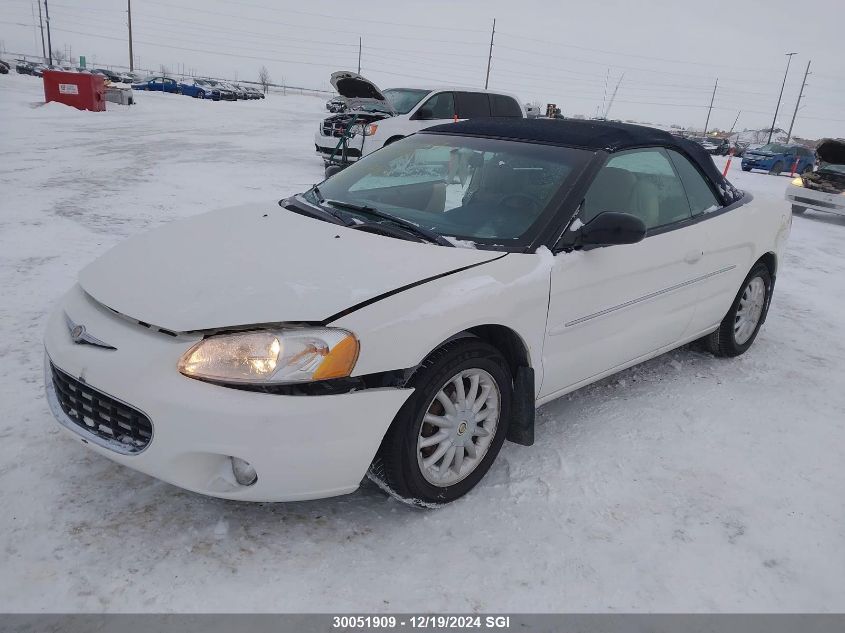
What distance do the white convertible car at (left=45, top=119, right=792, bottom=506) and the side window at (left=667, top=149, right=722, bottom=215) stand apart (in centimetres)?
1

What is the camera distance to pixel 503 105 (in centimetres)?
1264

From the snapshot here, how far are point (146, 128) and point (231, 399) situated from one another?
18.7 meters

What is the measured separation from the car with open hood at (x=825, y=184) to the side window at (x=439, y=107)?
6889 mm

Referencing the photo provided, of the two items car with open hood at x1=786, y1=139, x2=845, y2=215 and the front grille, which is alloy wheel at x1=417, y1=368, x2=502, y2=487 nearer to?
the front grille

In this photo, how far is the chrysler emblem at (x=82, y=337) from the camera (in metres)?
2.23

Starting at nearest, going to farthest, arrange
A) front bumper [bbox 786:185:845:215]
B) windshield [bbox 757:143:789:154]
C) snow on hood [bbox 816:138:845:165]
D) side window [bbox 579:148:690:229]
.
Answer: side window [bbox 579:148:690:229] → front bumper [bbox 786:185:845:215] → snow on hood [bbox 816:138:845:165] → windshield [bbox 757:143:789:154]

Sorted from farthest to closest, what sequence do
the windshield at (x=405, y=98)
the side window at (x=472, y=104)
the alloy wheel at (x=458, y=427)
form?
the windshield at (x=405, y=98) → the side window at (x=472, y=104) → the alloy wheel at (x=458, y=427)

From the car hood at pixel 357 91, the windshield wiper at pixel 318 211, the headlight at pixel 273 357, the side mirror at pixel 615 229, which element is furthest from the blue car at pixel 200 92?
the headlight at pixel 273 357

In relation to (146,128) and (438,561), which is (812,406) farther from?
(146,128)

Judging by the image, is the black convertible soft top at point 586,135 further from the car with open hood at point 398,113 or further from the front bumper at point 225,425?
the car with open hood at point 398,113

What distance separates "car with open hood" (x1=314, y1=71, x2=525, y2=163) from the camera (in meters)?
11.5

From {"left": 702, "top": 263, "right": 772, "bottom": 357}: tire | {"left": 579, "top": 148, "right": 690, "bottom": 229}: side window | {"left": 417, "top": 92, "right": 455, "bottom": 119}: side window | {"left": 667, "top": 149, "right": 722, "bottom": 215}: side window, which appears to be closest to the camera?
{"left": 579, "top": 148, "right": 690, "bottom": 229}: side window

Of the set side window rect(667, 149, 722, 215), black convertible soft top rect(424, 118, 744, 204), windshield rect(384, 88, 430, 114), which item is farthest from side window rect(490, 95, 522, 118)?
side window rect(667, 149, 722, 215)

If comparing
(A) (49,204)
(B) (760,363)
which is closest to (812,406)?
(B) (760,363)
